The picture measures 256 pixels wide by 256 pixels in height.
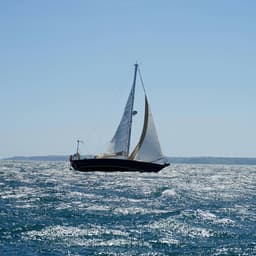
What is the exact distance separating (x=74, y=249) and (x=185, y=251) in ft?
13.6

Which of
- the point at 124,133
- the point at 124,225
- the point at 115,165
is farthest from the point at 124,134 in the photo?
the point at 124,225

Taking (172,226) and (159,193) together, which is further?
(159,193)

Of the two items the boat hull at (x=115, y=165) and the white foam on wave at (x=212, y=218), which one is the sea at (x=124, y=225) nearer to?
the white foam on wave at (x=212, y=218)

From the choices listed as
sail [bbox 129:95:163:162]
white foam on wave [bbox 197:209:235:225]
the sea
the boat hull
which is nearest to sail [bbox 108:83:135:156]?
sail [bbox 129:95:163:162]

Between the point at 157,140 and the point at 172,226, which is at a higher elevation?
the point at 157,140

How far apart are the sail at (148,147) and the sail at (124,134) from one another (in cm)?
167

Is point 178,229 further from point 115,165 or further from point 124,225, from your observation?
point 115,165

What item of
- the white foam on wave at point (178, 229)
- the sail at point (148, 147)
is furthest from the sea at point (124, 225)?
the sail at point (148, 147)

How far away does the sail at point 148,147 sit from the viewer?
78.9 meters

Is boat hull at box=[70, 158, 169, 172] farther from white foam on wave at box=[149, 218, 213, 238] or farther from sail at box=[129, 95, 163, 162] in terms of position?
white foam on wave at box=[149, 218, 213, 238]

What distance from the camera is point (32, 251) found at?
1967cm

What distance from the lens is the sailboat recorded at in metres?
77.3

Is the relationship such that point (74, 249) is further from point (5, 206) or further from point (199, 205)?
point (199, 205)

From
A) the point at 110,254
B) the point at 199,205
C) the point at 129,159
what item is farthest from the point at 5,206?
the point at 129,159
